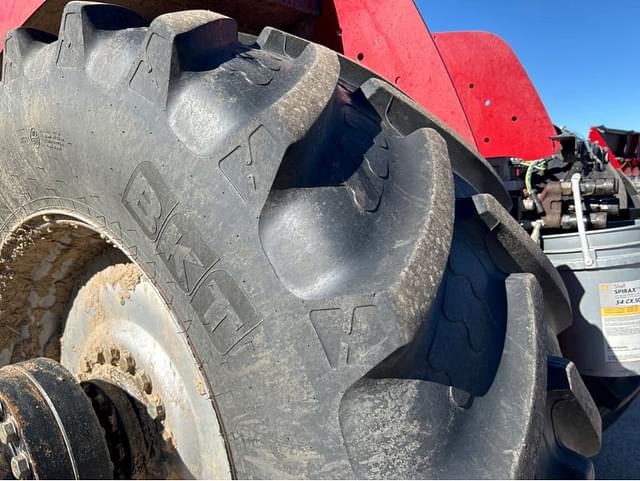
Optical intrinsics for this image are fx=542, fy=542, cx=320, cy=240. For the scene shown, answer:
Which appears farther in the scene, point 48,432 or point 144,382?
point 144,382

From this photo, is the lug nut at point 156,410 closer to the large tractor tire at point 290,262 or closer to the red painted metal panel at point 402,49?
the large tractor tire at point 290,262

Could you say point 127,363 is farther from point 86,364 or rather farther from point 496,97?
point 496,97

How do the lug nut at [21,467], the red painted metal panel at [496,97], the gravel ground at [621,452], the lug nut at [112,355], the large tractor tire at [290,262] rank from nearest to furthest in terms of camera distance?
the large tractor tire at [290,262] < the lug nut at [21,467] < the lug nut at [112,355] < the red painted metal panel at [496,97] < the gravel ground at [621,452]

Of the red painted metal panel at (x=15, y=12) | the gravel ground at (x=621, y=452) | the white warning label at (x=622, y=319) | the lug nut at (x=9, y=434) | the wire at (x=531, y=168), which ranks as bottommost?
the gravel ground at (x=621, y=452)

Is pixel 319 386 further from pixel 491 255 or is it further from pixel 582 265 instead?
pixel 582 265

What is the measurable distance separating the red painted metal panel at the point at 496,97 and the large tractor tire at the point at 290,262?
0.74 meters

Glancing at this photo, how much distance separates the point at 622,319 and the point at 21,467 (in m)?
1.16

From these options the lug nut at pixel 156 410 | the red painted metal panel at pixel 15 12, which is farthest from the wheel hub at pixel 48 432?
the red painted metal panel at pixel 15 12

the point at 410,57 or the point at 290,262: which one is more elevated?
the point at 410,57

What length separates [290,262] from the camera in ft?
2.18

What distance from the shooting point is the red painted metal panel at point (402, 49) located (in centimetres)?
132

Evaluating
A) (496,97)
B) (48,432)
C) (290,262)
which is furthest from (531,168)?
(48,432)

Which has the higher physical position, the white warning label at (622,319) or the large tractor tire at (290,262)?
the large tractor tire at (290,262)

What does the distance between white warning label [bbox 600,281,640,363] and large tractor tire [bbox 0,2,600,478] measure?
0.23 metres
